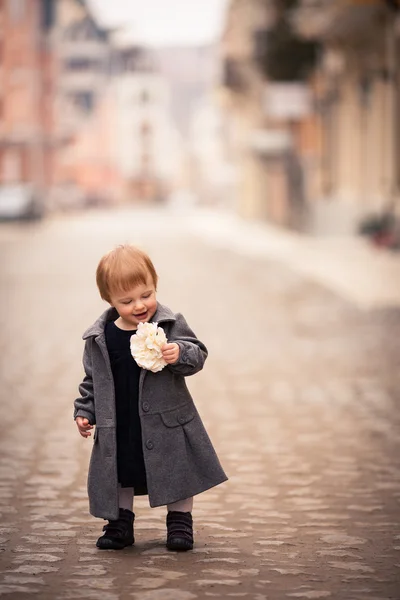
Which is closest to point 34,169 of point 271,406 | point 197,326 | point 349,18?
point 349,18

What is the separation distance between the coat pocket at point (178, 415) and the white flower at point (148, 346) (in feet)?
0.64

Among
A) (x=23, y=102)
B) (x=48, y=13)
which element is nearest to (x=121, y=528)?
(x=23, y=102)

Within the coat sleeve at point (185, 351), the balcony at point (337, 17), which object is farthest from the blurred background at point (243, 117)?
the coat sleeve at point (185, 351)

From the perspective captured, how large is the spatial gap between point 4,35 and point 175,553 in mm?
76684

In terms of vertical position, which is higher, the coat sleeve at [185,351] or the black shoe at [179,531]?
the coat sleeve at [185,351]

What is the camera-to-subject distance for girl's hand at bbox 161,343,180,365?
4.75 meters

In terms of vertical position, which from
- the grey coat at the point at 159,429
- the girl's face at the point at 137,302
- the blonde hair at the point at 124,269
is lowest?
the grey coat at the point at 159,429

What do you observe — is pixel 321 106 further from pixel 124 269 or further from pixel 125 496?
pixel 124 269

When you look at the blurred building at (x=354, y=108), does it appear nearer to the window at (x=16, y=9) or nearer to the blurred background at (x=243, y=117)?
the blurred background at (x=243, y=117)

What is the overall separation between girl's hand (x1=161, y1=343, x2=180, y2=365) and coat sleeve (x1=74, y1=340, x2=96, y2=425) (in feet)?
1.03

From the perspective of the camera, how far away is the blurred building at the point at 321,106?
28.3 metres

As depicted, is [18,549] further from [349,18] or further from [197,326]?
[349,18]

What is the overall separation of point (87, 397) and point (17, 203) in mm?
44611

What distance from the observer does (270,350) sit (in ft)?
40.4
